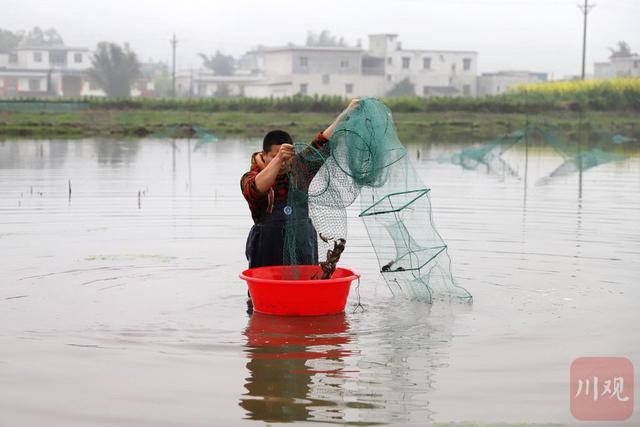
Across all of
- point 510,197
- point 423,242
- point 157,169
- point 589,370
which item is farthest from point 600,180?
point 589,370

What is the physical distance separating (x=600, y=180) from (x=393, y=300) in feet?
39.8

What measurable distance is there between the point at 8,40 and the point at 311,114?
355 ft

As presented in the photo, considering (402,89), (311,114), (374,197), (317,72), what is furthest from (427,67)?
(374,197)

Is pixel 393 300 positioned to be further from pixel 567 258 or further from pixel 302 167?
pixel 567 258

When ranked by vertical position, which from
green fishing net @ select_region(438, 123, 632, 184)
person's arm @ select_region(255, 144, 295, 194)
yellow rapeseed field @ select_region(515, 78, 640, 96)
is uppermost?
yellow rapeseed field @ select_region(515, 78, 640, 96)

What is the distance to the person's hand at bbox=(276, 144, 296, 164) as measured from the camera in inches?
255

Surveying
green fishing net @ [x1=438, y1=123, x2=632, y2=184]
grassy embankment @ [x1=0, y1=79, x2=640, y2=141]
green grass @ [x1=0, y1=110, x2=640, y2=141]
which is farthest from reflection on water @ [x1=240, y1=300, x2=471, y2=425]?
grassy embankment @ [x1=0, y1=79, x2=640, y2=141]

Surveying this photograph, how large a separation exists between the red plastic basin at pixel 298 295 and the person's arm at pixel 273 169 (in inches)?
25.1

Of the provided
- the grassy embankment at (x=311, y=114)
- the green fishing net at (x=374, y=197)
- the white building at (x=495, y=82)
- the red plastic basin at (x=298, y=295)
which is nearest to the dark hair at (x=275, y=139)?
the green fishing net at (x=374, y=197)

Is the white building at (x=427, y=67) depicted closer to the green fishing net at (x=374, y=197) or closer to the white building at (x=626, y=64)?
the white building at (x=626, y=64)

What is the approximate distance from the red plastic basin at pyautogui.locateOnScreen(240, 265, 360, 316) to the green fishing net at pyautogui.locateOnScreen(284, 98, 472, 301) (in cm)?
35

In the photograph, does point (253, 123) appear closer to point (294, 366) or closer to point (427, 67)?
point (294, 366)

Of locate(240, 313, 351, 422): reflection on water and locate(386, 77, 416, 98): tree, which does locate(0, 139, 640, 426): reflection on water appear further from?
locate(386, 77, 416, 98): tree

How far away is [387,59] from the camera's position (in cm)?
8231
